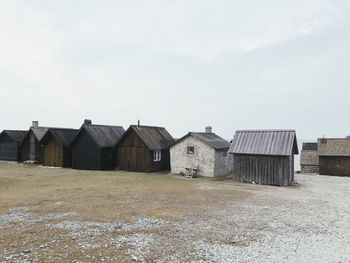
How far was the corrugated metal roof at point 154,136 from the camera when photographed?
36.6 metres

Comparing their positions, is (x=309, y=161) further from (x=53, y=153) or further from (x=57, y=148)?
(x=53, y=153)

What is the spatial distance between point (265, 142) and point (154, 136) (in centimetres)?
1422

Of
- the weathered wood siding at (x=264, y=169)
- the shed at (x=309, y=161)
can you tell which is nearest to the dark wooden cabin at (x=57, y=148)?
the weathered wood siding at (x=264, y=169)

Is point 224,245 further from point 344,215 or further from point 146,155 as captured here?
point 146,155

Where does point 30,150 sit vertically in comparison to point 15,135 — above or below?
below

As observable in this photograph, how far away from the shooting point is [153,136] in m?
38.6

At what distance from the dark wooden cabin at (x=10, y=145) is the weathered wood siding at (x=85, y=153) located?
13.1 meters

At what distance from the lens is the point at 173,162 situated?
Result: 117 feet

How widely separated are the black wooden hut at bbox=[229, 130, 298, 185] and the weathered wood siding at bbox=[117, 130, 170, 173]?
10.2 meters

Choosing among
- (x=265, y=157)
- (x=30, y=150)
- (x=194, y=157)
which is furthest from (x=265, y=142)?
(x=30, y=150)

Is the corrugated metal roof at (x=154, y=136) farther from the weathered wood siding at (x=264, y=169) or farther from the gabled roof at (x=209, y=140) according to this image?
the weathered wood siding at (x=264, y=169)

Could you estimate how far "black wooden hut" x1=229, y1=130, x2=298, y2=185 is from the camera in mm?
28344

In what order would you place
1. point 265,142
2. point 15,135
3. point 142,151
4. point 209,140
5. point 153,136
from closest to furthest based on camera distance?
1. point 265,142
2. point 209,140
3. point 142,151
4. point 153,136
5. point 15,135

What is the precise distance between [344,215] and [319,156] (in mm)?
24347
